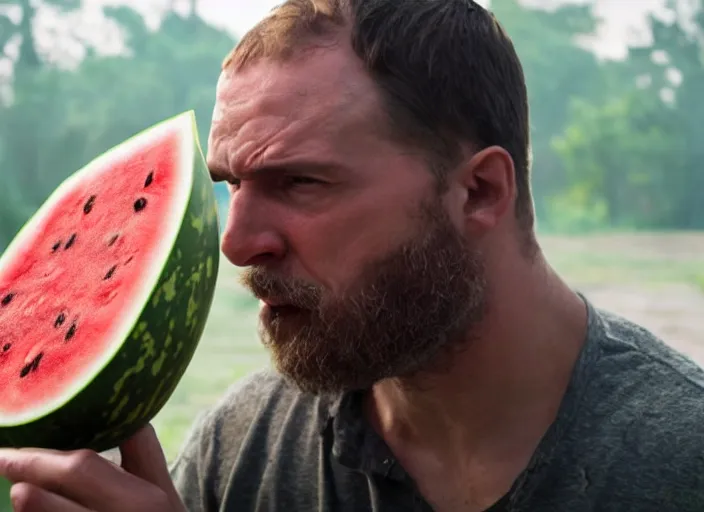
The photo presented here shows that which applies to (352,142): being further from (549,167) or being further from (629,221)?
(629,221)

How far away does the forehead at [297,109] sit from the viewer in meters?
1.17

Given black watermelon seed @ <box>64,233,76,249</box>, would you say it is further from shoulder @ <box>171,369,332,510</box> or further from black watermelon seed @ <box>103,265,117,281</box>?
shoulder @ <box>171,369,332,510</box>

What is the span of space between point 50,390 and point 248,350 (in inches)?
41.4

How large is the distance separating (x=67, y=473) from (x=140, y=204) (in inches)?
13.2

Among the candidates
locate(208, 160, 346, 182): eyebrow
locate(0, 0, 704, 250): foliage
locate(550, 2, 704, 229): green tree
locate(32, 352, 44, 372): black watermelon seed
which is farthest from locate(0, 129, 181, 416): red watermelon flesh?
locate(550, 2, 704, 229): green tree

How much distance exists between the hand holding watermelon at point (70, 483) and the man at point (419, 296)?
105mm

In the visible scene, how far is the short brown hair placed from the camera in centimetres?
122

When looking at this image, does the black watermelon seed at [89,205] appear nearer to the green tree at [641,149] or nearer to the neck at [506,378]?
the neck at [506,378]

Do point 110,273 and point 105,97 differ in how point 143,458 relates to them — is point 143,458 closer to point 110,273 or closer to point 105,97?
point 110,273

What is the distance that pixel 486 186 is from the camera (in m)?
1.29

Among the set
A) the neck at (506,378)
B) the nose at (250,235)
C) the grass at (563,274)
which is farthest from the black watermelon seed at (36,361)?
the grass at (563,274)

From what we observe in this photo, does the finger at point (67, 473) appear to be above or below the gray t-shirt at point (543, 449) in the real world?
above

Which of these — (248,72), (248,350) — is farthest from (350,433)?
(248,350)

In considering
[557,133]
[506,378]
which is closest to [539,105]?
[557,133]
